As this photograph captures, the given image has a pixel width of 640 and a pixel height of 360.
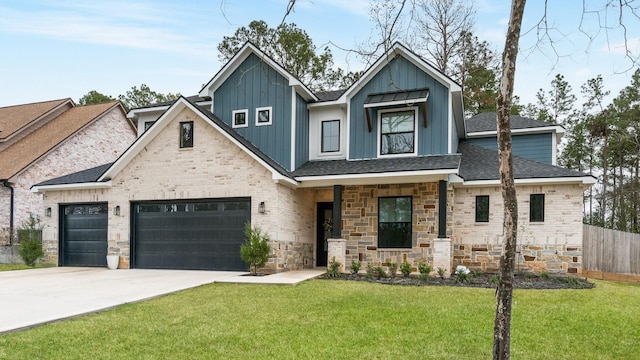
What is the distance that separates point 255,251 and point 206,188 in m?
2.83

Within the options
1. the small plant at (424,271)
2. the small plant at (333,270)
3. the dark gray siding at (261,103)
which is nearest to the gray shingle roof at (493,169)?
the small plant at (424,271)

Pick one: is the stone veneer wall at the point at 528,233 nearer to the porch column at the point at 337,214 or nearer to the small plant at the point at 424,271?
the small plant at the point at 424,271

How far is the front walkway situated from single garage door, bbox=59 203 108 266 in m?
0.96

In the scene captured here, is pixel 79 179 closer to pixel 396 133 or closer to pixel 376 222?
pixel 376 222

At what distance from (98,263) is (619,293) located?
15.0m

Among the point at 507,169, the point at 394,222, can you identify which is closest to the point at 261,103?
the point at 394,222

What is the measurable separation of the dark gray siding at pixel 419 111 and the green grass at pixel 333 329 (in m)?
5.58

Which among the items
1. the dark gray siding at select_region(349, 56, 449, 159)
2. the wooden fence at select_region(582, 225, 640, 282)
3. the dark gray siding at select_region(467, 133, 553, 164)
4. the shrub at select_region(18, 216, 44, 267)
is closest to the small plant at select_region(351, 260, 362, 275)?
the dark gray siding at select_region(349, 56, 449, 159)

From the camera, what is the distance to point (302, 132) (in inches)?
579

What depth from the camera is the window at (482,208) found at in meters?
13.9

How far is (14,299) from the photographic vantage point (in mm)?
8266

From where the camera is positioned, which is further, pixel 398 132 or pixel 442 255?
pixel 398 132

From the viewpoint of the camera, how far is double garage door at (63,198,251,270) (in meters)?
13.3

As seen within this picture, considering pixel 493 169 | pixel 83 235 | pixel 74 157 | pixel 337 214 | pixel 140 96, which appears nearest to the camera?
pixel 337 214
